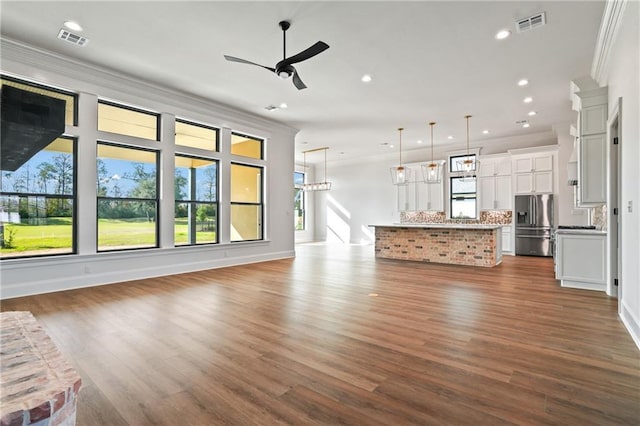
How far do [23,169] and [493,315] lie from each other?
20.9 ft

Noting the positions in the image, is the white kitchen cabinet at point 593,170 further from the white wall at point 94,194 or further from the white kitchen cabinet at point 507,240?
the white wall at point 94,194

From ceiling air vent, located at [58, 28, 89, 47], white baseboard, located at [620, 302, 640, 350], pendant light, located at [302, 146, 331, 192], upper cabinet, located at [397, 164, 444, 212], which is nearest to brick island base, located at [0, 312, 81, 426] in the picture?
white baseboard, located at [620, 302, 640, 350]

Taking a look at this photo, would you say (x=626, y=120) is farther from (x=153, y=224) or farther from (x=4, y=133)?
(x=4, y=133)

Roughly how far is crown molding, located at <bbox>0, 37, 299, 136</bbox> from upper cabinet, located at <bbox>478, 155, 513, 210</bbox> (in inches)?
279

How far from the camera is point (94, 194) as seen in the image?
521 centimetres

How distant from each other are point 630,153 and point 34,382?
461 cm

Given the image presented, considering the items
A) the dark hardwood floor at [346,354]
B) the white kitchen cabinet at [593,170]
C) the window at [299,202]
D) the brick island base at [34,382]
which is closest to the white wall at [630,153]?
the dark hardwood floor at [346,354]

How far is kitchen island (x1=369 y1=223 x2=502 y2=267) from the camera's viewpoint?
22.8 feet

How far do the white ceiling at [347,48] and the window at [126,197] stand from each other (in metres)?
1.41

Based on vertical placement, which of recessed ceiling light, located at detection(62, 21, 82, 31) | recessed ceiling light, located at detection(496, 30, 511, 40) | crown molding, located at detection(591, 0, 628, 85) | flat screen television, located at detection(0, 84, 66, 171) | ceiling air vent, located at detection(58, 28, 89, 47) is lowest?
flat screen television, located at detection(0, 84, 66, 171)

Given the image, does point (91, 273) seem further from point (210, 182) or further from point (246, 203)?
point (246, 203)

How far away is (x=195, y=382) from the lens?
218cm

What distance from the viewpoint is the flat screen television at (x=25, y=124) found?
4449 mm

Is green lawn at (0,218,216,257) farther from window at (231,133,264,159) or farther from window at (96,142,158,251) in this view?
window at (231,133,264,159)
